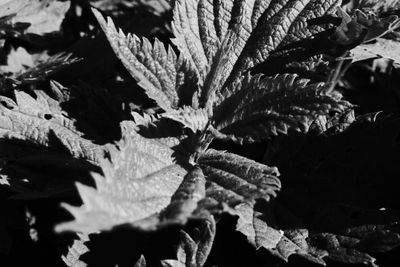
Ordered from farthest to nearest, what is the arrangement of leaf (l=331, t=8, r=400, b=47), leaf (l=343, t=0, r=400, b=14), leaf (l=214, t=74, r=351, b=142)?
leaf (l=343, t=0, r=400, b=14), leaf (l=331, t=8, r=400, b=47), leaf (l=214, t=74, r=351, b=142)

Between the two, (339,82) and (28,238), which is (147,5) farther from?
(28,238)

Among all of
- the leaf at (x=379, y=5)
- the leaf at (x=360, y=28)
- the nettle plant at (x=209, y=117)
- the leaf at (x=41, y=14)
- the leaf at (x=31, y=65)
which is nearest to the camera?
the nettle plant at (x=209, y=117)

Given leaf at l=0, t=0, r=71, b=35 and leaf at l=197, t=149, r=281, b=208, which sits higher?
leaf at l=197, t=149, r=281, b=208

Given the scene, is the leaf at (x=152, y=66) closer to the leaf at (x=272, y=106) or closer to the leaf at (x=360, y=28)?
the leaf at (x=272, y=106)

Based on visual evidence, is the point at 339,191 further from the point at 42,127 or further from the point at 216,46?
the point at 42,127

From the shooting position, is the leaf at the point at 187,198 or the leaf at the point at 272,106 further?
the leaf at the point at 272,106

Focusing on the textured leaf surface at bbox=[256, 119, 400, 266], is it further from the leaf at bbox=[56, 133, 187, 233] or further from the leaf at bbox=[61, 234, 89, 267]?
the leaf at bbox=[61, 234, 89, 267]

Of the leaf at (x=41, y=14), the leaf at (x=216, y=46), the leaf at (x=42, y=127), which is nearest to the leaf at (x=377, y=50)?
the leaf at (x=216, y=46)

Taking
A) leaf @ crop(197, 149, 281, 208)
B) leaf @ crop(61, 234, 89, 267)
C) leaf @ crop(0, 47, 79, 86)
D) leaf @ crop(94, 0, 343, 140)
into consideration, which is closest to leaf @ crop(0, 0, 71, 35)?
leaf @ crop(0, 47, 79, 86)
